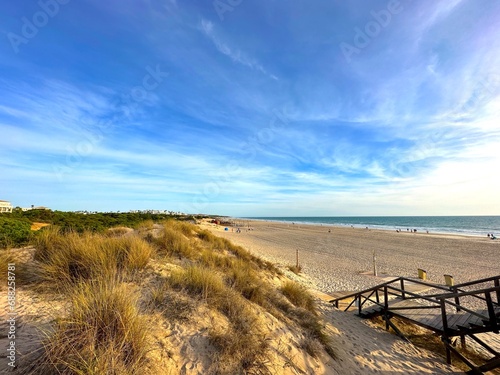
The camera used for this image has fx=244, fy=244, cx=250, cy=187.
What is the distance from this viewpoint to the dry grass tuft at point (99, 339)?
96.8 inches

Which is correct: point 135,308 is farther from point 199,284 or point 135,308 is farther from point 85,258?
point 85,258

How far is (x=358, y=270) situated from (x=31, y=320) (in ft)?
59.8

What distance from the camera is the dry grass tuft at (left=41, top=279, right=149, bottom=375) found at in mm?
2459

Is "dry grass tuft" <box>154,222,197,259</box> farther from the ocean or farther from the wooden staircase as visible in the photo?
the ocean

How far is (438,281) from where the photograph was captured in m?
15.2

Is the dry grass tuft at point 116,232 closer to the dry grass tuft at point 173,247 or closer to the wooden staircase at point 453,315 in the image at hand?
the dry grass tuft at point 173,247

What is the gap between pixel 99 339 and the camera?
279 centimetres

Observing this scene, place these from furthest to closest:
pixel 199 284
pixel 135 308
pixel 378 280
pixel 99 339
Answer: pixel 378 280, pixel 199 284, pixel 135 308, pixel 99 339

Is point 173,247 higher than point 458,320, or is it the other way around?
point 173,247

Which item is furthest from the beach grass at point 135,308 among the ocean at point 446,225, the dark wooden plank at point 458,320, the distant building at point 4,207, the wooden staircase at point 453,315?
the ocean at point 446,225

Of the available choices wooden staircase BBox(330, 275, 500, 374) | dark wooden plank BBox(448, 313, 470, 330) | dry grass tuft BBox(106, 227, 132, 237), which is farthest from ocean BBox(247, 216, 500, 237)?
dry grass tuft BBox(106, 227, 132, 237)

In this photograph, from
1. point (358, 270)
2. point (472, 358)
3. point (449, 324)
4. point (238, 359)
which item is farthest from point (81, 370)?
point (358, 270)

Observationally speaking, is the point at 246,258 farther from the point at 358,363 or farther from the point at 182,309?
the point at 182,309

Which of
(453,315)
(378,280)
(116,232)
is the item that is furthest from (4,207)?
(453,315)
